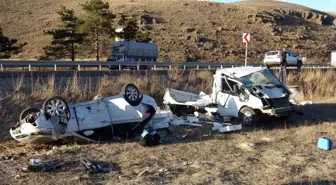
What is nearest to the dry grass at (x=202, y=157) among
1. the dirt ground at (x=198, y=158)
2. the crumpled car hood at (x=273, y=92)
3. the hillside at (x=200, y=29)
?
the dirt ground at (x=198, y=158)

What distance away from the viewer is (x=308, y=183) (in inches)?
239

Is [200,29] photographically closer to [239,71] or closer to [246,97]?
[239,71]

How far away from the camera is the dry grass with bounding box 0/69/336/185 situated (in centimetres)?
638

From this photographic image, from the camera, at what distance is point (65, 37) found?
38.9 m

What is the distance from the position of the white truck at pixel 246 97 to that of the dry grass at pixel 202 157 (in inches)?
19.6

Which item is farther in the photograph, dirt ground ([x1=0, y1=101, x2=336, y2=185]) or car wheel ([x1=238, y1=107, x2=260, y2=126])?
car wheel ([x1=238, y1=107, x2=260, y2=126])

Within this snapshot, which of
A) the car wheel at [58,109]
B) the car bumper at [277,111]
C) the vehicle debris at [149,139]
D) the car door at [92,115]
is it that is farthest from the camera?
the car bumper at [277,111]

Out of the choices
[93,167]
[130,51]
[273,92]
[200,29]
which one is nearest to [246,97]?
[273,92]

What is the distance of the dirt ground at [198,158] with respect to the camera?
6375 millimetres

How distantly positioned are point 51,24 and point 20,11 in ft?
32.2

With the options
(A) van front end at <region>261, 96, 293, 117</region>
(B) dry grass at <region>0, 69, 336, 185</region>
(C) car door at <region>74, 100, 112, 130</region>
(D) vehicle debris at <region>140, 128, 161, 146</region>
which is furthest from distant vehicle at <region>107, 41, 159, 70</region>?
(D) vehicle debris at <region>140, 128, 161, 146</region>

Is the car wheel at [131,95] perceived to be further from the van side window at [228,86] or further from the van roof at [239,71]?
the van roof at [239,71]

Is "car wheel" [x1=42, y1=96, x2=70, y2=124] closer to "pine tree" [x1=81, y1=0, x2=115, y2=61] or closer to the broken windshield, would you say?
the broken windshield

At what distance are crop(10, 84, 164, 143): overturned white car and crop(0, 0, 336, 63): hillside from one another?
33.3 metres
